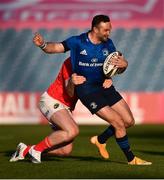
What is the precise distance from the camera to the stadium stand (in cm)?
2422

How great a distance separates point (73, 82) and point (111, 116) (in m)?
0.66

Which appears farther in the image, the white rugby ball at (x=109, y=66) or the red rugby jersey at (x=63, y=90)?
the red rugby jersey at (x=63, y=90)

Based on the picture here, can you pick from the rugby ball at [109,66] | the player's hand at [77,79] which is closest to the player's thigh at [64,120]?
the player's hand at [77,79]

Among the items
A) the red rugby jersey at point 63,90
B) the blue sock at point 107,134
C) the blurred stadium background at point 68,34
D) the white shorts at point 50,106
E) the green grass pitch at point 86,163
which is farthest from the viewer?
the blurred stadium background at point 68,34

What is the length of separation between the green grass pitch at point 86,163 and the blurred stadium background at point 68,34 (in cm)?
547

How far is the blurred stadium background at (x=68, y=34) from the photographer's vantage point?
79.4ft

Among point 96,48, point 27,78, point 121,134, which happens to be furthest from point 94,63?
point 27,78

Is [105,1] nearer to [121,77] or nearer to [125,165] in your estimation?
[121,77]

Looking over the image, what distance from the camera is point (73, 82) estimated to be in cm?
1158

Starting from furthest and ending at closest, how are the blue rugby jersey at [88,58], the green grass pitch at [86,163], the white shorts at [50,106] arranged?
the white shorts at [50,106] < the blue rugby jersey at [88,58] < the green grass pitch at [86,163]

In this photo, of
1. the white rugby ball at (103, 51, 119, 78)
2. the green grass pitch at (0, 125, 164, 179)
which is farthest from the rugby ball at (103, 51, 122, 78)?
the green grass pitch at (0, 125, 164, 179)

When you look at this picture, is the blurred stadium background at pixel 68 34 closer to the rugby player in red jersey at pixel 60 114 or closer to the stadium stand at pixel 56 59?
the stadium stand at pixel 56 59

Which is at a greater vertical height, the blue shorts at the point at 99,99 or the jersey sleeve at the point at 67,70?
the jersey sleeve at the point at 67,70

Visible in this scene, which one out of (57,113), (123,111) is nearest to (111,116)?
(123,111)
